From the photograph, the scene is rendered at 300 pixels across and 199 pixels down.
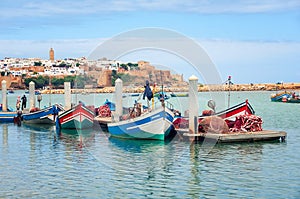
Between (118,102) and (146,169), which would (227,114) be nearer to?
(118,102)

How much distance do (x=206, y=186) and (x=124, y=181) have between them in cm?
262

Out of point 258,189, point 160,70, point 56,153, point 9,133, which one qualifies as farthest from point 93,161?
point 9,133

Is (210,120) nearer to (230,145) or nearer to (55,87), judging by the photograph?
(230,145)

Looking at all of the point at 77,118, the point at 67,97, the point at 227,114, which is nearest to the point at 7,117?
the point at 67,97

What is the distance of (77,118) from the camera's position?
3306 cm

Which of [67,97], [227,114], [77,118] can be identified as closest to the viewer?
[227,114]

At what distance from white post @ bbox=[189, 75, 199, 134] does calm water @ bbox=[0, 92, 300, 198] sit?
0.84 m

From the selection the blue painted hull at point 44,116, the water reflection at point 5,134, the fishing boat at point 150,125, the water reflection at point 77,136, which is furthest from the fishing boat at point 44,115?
the fishing boat at point 150,125

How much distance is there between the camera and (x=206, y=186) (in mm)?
16938

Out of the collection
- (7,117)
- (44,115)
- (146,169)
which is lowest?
(146,169)

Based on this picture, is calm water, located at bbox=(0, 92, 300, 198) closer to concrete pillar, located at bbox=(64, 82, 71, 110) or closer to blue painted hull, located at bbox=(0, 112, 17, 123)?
concrete pillar, located at bbox=(64, 82, 71, 110)

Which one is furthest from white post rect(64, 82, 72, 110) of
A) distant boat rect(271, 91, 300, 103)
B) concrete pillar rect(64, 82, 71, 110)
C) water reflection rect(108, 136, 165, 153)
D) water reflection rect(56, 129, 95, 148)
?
distant boat rect(271, 91, 300, 103)

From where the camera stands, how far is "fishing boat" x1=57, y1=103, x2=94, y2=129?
108 ft

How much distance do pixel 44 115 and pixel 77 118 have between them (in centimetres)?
537
